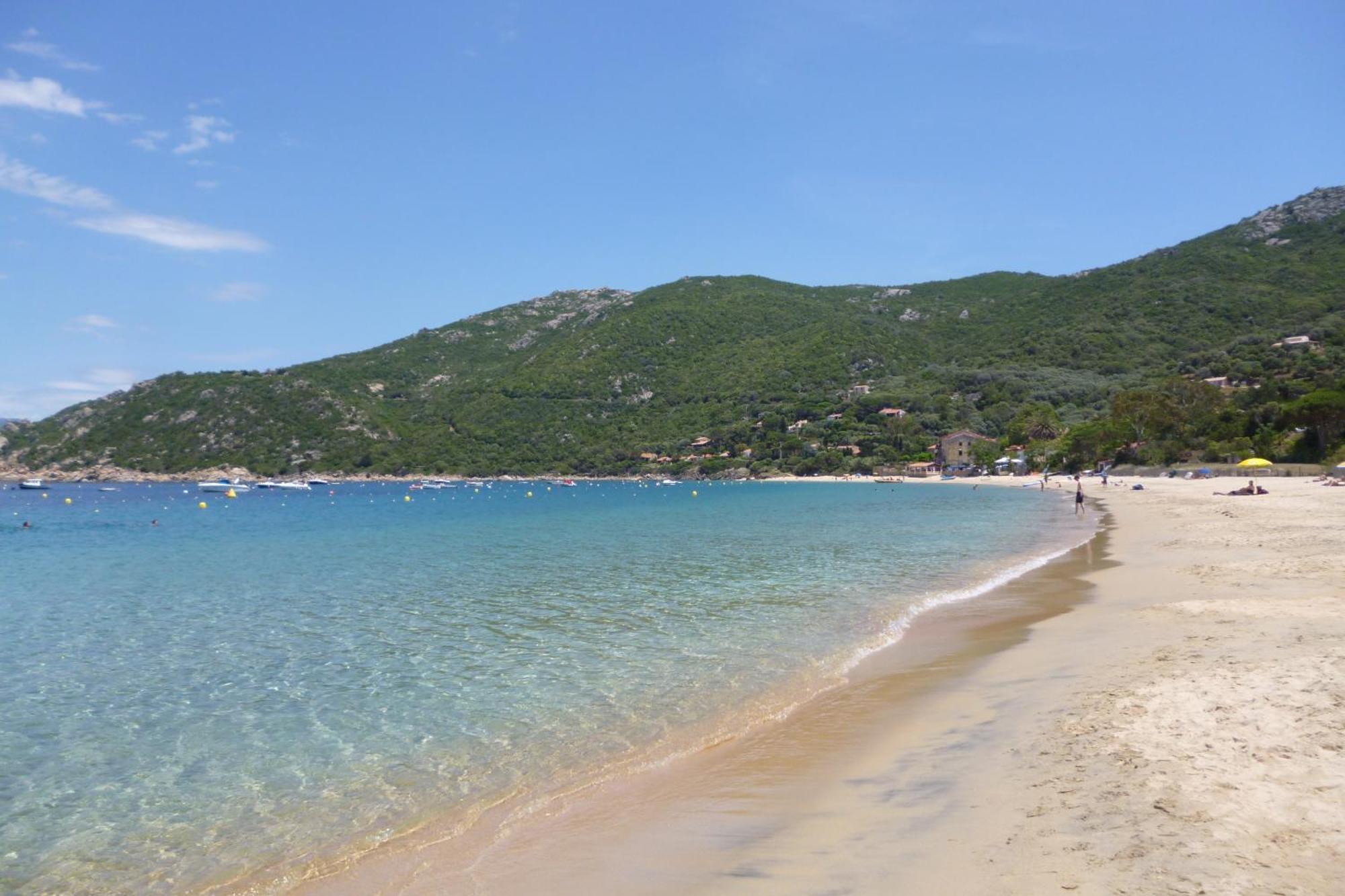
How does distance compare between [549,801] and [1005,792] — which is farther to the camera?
[549,801]

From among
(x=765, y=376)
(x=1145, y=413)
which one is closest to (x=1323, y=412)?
(x=1145, y=413)

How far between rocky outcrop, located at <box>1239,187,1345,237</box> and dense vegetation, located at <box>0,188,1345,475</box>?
0.36 m

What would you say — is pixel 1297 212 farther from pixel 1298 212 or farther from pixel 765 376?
pixel 765 376

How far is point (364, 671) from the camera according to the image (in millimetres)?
11008

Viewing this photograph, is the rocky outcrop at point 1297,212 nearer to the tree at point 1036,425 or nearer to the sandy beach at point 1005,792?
the tree at point 1036,425

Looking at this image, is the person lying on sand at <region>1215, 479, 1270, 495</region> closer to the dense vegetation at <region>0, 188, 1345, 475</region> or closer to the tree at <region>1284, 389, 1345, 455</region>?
the tree at <region>1284, 389, 1345, 455</region>

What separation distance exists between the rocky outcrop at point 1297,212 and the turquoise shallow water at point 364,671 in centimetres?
13873

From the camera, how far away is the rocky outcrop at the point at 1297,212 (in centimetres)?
12988

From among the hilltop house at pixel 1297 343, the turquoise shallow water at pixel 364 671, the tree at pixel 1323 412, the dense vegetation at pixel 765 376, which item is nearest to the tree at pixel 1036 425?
the dense vegetation at pixel 765 376

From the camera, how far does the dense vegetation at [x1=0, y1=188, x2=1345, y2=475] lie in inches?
4343

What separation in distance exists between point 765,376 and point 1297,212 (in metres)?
93.9

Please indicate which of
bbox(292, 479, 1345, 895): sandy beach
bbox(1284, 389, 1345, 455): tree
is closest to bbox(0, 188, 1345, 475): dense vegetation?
bbox(1284, 389, 1345, 455): tree

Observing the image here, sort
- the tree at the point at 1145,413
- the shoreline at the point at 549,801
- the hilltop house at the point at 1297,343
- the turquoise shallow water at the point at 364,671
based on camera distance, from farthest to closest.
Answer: the hilltop house at the point at 1297,343
the tree at the point at 1145,413
the turquoise shallow water at the point at 364,671
the shoreline at the point at 549,801

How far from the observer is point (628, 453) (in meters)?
140
